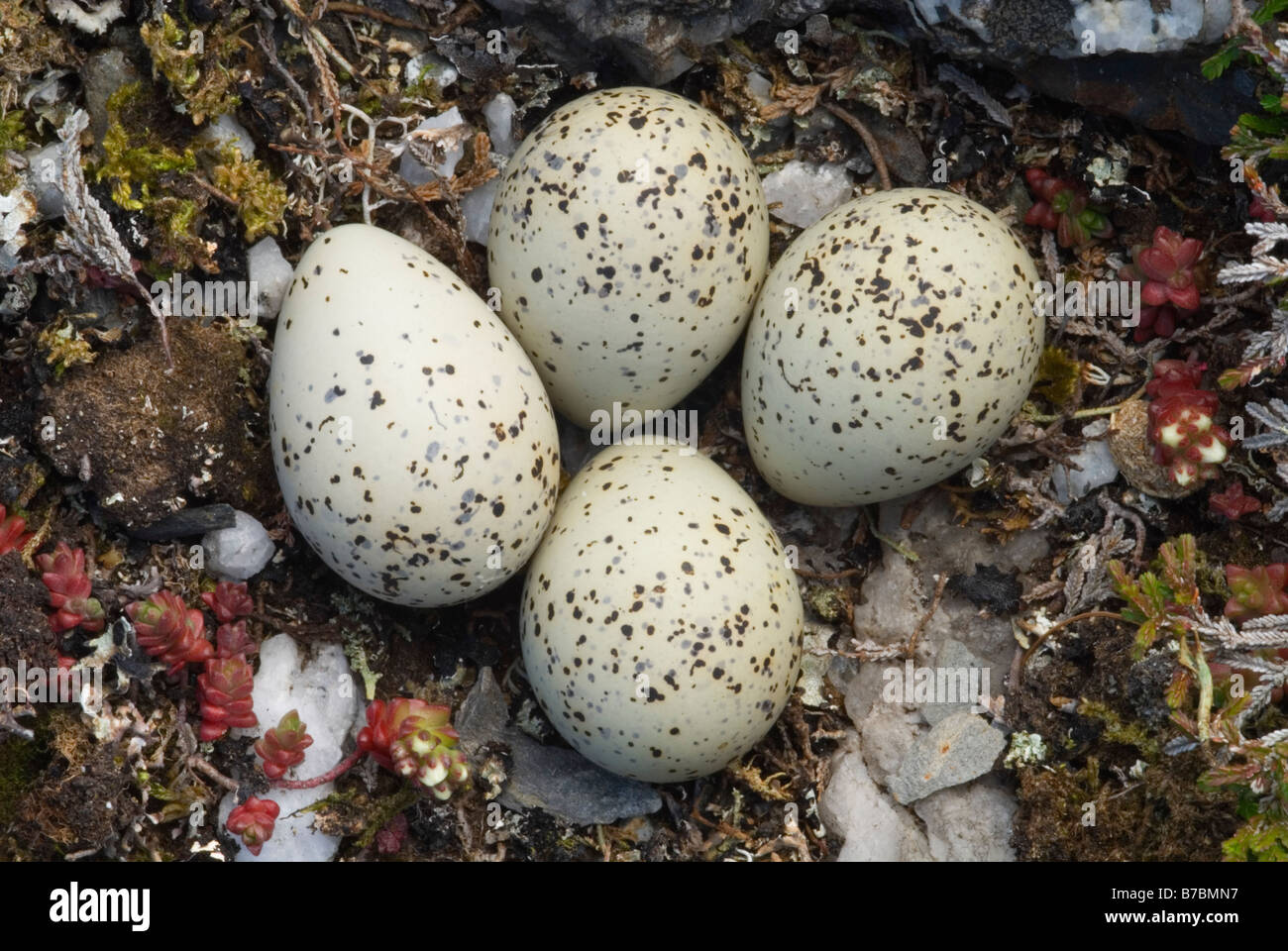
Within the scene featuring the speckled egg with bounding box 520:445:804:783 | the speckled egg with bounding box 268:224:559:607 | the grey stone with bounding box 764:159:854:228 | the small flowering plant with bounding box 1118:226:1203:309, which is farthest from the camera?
the grey stone with bounding box 764:159:854:228

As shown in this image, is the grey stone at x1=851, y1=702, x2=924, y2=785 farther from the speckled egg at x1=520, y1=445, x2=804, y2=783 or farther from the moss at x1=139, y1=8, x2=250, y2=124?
the moss at x1=139, y1=8, x2=250, y2=124

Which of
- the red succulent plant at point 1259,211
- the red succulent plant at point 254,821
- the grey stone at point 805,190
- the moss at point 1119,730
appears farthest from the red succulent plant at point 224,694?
the red succulent plant at point 1259,211

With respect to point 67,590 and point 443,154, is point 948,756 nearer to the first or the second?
point 443,154

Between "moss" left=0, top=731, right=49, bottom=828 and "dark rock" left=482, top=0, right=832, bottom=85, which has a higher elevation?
"dark rock" left=482, top=0, right=832, bottom=85

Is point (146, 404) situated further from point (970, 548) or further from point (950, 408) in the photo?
point (970, 548)

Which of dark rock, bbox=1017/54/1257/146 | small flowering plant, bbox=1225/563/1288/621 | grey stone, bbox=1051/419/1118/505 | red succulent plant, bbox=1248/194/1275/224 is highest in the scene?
dark rock, bbox=1017/54/1257/146

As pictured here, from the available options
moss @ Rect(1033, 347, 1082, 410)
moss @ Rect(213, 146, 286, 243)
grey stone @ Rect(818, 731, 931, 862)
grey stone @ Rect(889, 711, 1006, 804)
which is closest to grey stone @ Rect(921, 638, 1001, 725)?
grey stone @ Rect(889, 711, 1006, 804)

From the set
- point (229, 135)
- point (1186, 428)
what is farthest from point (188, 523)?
point (1186, 428)

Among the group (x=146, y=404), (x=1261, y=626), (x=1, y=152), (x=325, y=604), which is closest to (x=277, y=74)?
(x=1, y=152)
